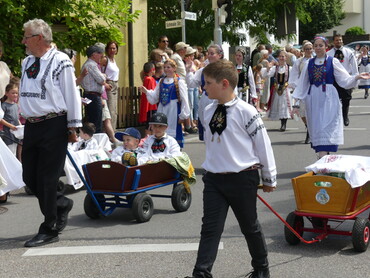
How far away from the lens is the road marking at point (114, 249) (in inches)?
272

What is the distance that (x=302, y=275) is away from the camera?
6047mm

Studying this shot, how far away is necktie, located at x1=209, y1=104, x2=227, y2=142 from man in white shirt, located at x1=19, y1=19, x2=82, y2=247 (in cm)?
194

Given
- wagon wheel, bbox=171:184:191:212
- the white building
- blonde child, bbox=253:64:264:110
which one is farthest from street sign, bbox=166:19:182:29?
the white building

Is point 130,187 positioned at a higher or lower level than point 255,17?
lower

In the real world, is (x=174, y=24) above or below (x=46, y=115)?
above

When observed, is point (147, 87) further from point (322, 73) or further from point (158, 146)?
point (158, 146)

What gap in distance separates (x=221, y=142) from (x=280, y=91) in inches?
492

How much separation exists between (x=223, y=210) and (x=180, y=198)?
317cm

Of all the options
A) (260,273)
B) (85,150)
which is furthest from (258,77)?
(260,273)

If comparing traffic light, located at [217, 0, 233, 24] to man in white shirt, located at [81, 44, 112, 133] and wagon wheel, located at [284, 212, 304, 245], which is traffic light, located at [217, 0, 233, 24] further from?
wagon wheel, located at [284, 212, 304, 245]

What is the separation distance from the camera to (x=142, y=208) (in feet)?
26.8

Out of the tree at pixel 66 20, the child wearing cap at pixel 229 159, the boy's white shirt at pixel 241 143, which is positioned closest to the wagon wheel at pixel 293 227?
the child wearing cap at pixel 229 159

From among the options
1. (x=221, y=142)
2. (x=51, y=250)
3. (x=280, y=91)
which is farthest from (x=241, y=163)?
(x=280, y=91)

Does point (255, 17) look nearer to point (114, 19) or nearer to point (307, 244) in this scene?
point (114, 19)
